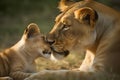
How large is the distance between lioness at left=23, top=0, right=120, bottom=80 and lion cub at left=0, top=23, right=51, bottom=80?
1.96 ft

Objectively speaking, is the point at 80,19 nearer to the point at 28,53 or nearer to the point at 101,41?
the point at 101,41

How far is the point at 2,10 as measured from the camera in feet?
39.5

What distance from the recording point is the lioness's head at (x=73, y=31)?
213 inches

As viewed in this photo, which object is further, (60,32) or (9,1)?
(9,1)

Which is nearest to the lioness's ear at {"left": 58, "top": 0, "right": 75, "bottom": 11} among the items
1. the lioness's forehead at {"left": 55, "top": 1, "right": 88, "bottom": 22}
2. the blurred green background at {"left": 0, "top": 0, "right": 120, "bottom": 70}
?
the lioness's forehead at {"left": 55, "top": 1, "right": 88, "bottom": 22}

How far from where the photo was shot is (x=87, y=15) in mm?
5383

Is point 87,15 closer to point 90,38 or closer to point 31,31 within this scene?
point 90,38

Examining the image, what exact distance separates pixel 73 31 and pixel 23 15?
6.54 metres

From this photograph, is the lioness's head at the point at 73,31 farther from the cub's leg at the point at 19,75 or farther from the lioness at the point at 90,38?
the cub's leg at the point at 19,75

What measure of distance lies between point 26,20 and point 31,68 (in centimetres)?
516

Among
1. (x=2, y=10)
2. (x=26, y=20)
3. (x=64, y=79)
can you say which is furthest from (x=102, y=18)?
(x=2, y=10)

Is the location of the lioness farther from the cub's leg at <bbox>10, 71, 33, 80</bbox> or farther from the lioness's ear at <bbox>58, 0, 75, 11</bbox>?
the cub's leg at <bbox>10, 71, 33, 80</bbox>

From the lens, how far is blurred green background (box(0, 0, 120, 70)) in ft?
33.7

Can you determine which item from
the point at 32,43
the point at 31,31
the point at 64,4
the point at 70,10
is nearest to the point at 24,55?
the point at 32,43
